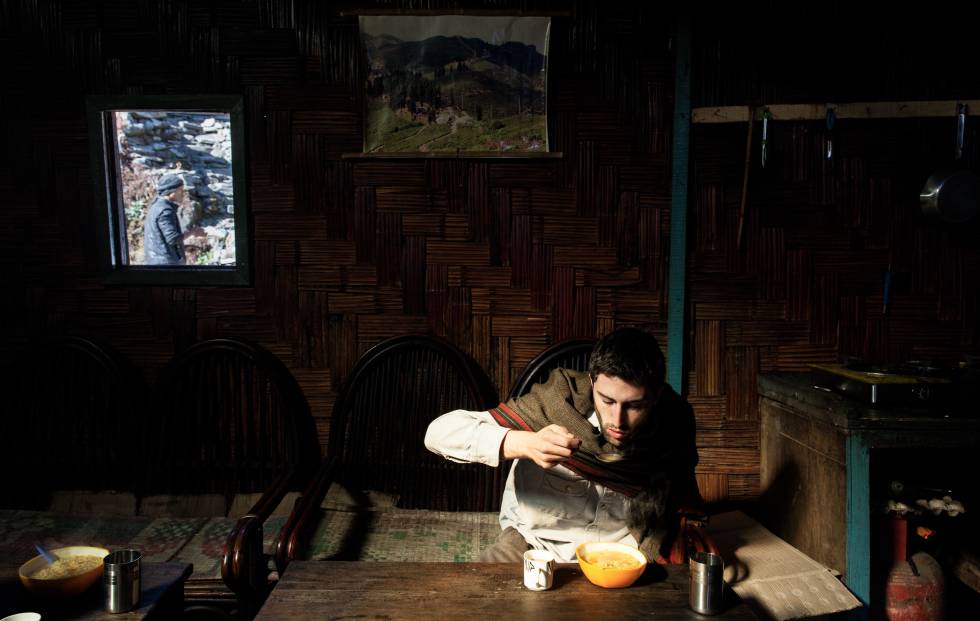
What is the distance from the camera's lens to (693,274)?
3.04 metres

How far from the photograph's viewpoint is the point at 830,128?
9.46ft

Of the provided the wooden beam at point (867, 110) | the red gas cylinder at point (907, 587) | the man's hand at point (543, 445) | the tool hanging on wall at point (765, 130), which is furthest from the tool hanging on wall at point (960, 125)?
the man's hand at point (543, 445)

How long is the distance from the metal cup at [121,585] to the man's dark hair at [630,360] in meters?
1.35

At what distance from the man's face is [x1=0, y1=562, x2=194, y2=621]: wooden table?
1.28 meters

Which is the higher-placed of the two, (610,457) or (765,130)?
(765,130)

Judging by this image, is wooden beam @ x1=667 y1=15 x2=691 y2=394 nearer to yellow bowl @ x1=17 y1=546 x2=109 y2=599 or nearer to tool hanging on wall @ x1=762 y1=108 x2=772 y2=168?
tool hanging on wall @ x1=762 y1=108 x2=772 y2=168

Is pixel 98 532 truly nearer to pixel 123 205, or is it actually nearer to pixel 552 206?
pixel 123 205

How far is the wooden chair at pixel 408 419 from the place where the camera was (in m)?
2.98

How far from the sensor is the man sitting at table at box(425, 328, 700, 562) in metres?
2.02

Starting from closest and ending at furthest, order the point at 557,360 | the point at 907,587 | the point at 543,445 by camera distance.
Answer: the point at 543,445 < the point at 907,587 < the point at 557,360

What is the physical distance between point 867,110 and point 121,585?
321 centimetres

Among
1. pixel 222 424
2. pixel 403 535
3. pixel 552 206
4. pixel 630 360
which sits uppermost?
pixel 552 206

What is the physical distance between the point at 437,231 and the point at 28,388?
78.1 inches

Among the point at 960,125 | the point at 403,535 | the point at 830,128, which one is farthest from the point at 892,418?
the point at 403,535
